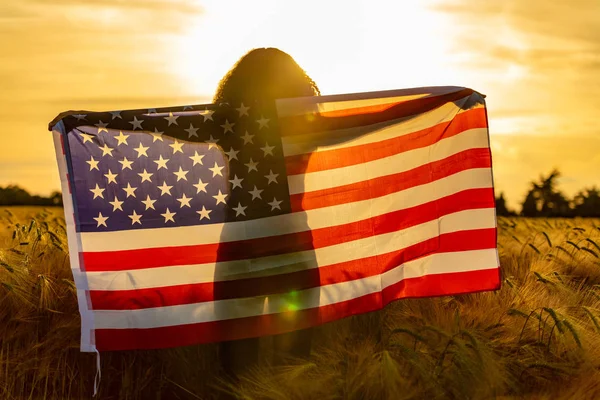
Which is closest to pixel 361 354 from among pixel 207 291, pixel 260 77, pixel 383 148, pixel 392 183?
pixel 207 291

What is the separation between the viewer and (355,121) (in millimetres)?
6039

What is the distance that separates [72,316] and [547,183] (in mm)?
21454

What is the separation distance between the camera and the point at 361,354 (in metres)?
4.88

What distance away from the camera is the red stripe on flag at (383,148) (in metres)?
5.84

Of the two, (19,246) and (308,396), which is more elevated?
(19,246)

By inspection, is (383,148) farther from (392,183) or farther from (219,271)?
(219,271)

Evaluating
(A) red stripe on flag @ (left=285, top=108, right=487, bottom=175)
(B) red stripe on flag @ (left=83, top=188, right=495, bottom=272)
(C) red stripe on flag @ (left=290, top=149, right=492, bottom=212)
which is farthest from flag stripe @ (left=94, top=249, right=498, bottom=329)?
(A) red stripe on flag @ (left=285, top=108, right=487, bottom=175)

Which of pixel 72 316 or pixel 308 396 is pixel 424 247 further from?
pixel 72 316

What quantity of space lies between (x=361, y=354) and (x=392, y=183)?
173 cm

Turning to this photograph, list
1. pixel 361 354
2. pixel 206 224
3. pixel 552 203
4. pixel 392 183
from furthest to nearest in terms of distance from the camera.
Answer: pixel 552 203 → pixel 392 183 → pixel 206 224 → pixel 361 354

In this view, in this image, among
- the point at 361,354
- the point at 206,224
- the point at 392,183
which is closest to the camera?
the point at 361,354

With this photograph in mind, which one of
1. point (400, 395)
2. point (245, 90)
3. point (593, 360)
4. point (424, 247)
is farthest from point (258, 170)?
point (593, 360)

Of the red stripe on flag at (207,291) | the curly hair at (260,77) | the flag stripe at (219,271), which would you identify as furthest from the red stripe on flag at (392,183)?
the curly hair at (260,77)

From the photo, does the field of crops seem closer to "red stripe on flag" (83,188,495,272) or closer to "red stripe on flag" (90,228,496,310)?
"red stripe on flag" (90,228,496,310)
